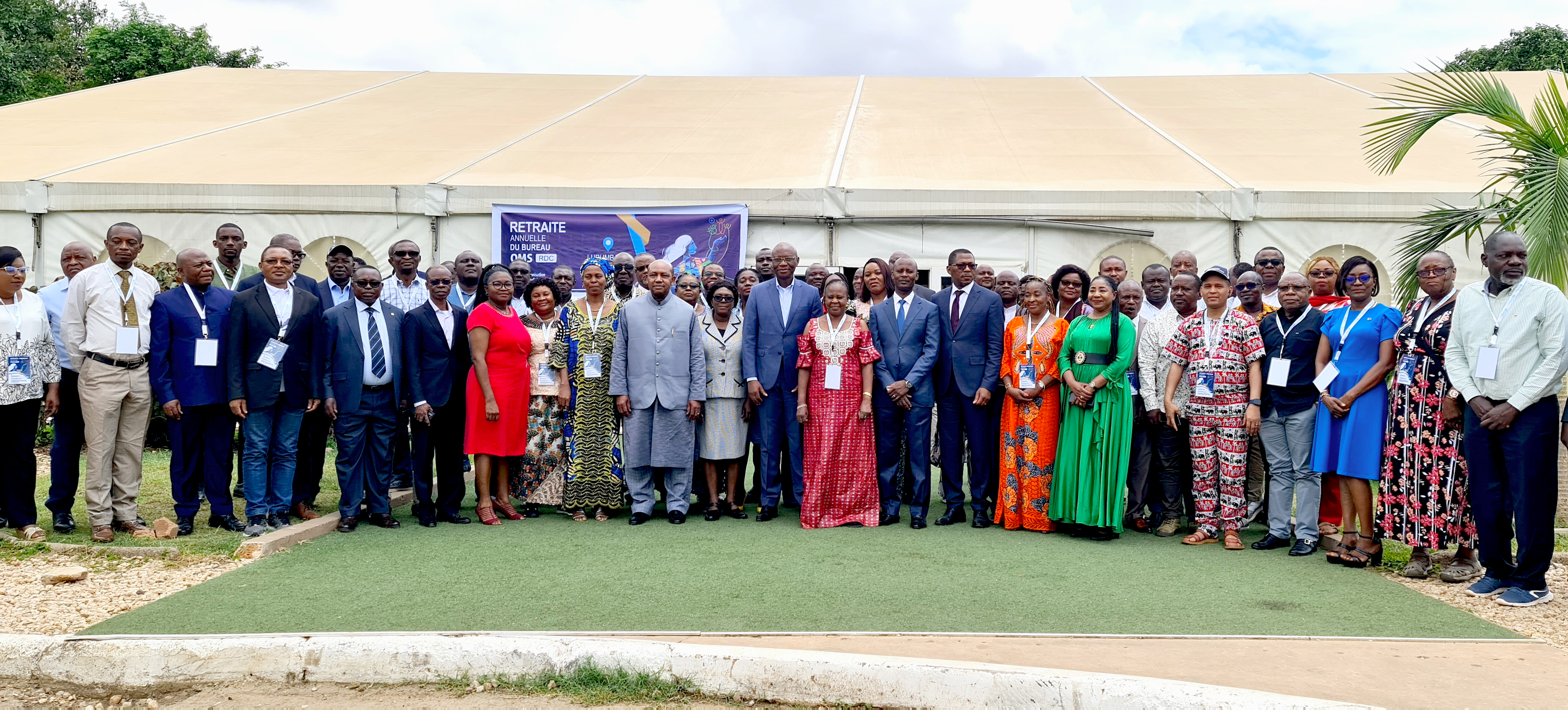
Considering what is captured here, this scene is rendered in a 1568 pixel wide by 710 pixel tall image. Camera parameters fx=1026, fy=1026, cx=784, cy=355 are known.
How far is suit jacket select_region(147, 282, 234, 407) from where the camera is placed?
239 inches

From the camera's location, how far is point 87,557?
571cm

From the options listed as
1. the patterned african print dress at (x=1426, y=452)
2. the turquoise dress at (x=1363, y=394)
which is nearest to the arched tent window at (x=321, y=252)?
the turquoise dress at (x=1363, y=394)

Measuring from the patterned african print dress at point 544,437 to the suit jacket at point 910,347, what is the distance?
2.21m

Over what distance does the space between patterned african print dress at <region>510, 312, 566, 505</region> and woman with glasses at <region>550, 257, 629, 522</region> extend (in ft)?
0.29

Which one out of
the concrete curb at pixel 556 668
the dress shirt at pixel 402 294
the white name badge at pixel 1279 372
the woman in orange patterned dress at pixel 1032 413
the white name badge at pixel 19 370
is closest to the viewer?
the concrete curb at pixel 556 668

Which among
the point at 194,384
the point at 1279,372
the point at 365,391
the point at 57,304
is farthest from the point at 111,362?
the point at 1279,372

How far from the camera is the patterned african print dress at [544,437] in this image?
710 centimetres

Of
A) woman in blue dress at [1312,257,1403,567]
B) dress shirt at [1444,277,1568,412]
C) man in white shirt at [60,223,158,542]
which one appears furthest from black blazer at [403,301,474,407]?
dress shirt at [1444,277,1568,412]

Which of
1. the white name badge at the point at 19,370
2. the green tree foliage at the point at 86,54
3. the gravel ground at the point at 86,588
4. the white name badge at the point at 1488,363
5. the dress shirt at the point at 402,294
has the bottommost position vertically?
the gravel ground at the point at 86,588

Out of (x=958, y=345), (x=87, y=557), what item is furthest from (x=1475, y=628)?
(x=87, y=557)

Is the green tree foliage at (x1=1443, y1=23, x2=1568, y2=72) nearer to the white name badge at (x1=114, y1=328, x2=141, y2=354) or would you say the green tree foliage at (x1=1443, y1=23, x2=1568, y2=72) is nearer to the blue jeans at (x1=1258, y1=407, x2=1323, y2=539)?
the blue jeans at (x1=1258, y1=407, x2=1323, y2=539)

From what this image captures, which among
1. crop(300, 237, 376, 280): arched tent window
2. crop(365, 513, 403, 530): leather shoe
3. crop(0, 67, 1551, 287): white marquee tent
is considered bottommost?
crop(365, 513, 403, 530): leather shoe

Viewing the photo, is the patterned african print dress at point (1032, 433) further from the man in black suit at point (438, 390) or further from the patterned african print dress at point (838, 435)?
the man in black suit at point (438, 390)

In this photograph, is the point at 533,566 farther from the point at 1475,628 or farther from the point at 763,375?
the point at 1475,628
